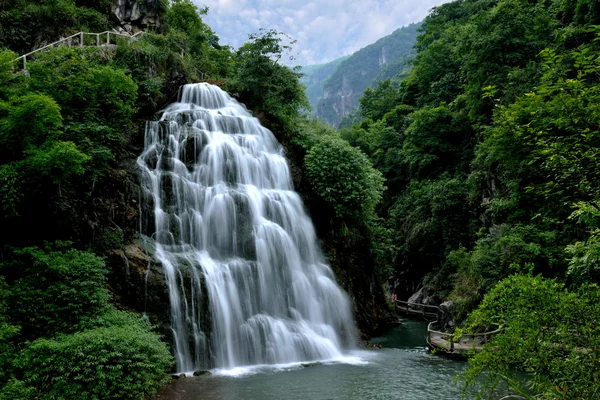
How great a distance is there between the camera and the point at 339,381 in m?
11.4

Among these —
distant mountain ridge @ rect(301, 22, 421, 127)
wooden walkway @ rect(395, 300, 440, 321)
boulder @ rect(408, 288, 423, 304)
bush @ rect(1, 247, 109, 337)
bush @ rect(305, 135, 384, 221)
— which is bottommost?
wooden walkway @ rect(395, 300, 440, 321)

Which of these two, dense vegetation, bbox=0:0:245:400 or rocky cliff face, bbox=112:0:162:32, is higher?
rocky cliff face, bbox=112:0:162:32

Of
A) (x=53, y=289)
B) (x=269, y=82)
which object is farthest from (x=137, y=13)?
(x=53, y=289)

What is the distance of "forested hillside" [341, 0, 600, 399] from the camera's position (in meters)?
4.75

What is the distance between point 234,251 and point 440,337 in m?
9.28

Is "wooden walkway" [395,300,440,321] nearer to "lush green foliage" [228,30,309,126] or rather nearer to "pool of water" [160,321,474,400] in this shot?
"pool of water" [160,321,474,400]

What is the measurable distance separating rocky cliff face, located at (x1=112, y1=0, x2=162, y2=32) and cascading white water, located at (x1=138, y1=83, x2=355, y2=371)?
34.9 feet

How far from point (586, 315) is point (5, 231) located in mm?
12897

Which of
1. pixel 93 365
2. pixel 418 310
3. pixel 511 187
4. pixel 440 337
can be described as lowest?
pixel 440 337

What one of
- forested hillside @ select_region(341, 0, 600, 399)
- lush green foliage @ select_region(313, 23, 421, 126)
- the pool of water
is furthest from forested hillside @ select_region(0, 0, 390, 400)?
lush green foliage @ select_region(313, 23, 421, 126)

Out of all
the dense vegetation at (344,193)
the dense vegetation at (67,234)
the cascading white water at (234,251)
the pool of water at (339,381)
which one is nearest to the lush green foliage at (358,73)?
the dense vegetation at (344,193)

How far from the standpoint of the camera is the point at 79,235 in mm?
11844

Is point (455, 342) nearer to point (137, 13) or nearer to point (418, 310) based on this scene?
point (418, 310)

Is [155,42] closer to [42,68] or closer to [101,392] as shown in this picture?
[42,68]
